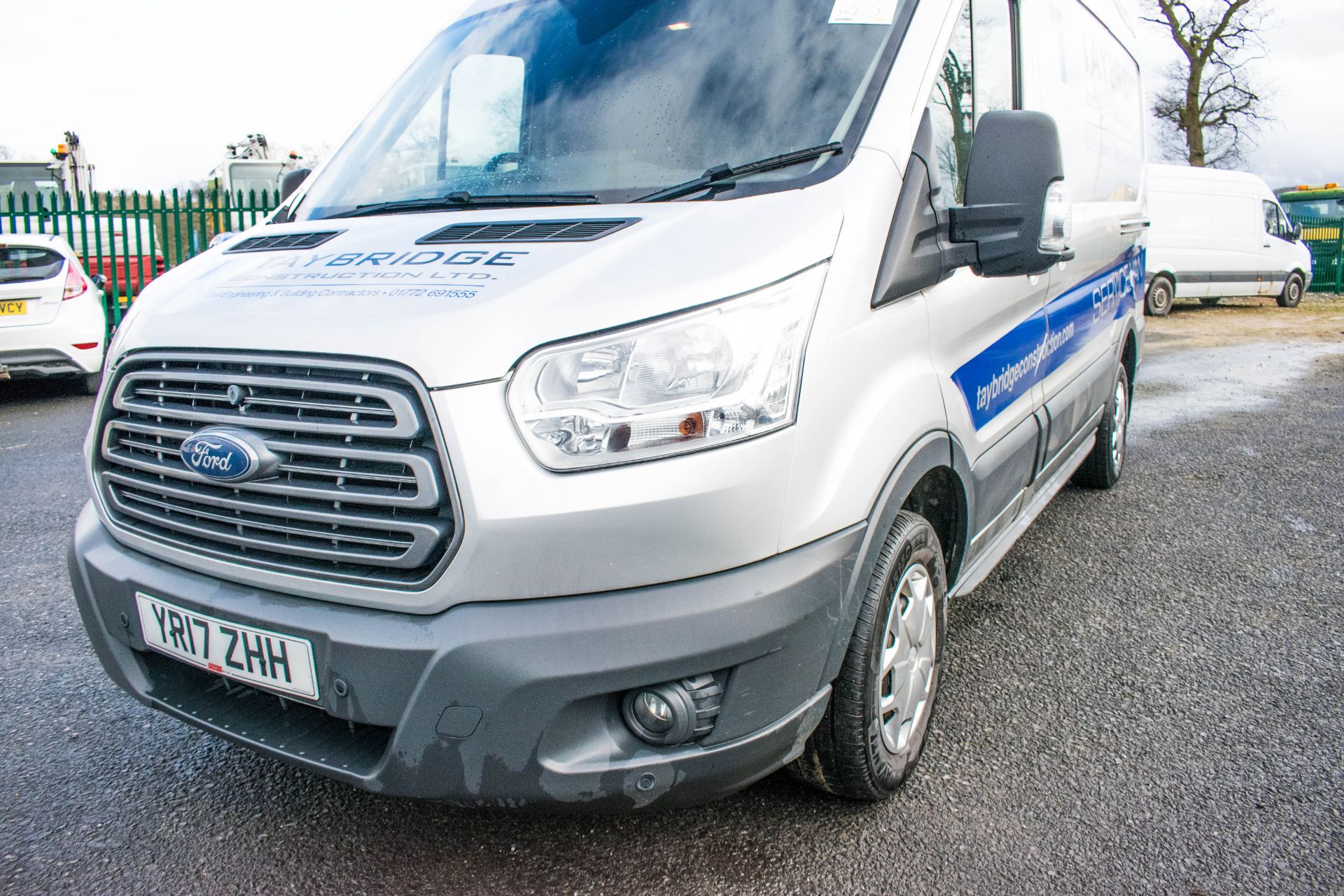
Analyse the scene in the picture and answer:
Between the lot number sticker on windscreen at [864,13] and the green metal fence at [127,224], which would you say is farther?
the green metal fence at [127,224]

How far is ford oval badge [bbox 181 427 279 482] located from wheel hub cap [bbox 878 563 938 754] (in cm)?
134

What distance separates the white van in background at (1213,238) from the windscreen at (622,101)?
14.9 meters

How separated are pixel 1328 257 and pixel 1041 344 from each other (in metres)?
23.5

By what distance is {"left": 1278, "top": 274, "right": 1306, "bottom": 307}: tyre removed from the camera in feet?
61.3

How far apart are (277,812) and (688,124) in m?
1.94

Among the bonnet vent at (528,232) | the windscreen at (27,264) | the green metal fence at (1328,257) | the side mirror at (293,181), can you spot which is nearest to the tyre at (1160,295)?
the green metal fence at (1328,257)

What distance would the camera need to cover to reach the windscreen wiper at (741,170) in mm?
2320

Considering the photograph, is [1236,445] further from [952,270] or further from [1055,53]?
[952,270]

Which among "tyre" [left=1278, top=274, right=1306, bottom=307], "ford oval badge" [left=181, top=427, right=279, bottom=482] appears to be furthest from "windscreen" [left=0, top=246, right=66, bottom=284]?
"tyre" [left=1278, top=274, right=1306, bottom=307]

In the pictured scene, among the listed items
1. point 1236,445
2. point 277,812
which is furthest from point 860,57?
point 1236,445

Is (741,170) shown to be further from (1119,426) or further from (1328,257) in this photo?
(1328,257)

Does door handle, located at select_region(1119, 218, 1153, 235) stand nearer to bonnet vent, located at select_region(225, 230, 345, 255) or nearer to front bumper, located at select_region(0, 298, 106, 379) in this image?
bonnet vent, located at select_region(225, 230, 345, 255)

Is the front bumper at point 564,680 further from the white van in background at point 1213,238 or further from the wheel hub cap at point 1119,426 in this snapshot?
the white van in background at point 1213,238

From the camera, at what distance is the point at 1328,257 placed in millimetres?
22609
